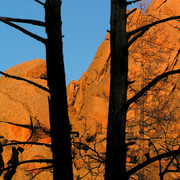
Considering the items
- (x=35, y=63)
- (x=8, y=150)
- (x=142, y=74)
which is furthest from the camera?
(x=35, y=63)

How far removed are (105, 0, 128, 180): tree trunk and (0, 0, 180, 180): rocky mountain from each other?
34.7 feet

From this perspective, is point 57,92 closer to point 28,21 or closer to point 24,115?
point 28,21

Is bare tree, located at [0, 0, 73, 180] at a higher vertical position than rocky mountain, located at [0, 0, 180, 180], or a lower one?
lower

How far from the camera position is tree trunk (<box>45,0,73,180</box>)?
2787 mm

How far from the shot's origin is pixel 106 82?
22.6m

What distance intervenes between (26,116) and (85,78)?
8.28 metres

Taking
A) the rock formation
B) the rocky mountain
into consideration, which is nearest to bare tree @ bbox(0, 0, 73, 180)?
the rocky mountain

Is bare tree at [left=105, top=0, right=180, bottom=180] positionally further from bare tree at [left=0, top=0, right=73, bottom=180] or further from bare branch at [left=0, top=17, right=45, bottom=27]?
bare branch at [left=0, top=17, right=45, bottom=27]

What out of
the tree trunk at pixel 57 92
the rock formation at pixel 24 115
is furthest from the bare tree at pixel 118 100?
the rock formation at pixel 24 115

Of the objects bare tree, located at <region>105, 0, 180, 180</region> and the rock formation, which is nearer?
bare tree, located at <region>105, 0, 180, 180</region>

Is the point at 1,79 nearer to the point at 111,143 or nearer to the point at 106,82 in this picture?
the point at 106,82

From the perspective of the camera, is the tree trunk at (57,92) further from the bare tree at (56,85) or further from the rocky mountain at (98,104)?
the rocky mountain at (98,104)

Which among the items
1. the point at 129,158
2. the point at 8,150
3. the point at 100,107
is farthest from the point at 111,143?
the point at 100,107

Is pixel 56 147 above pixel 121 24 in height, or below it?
below
